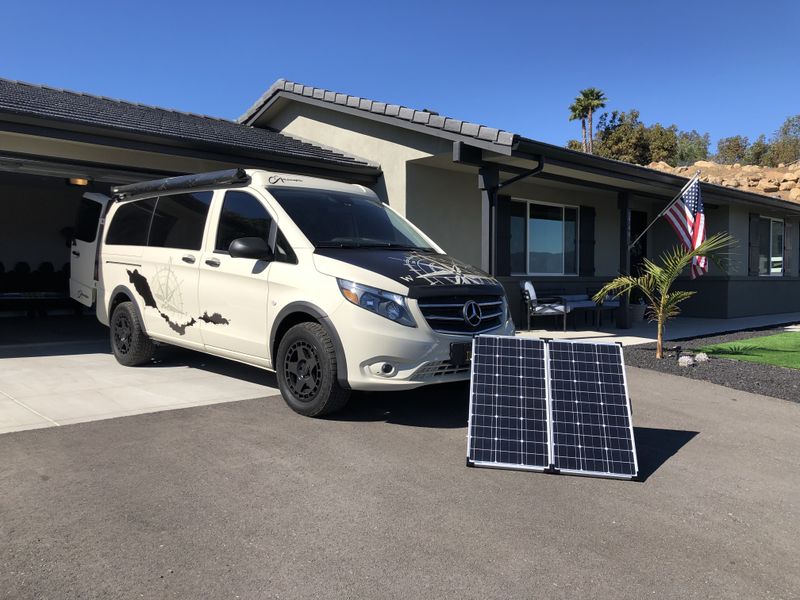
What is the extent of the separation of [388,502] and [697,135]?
237ft

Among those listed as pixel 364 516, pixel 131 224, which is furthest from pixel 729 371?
pixel 131 224

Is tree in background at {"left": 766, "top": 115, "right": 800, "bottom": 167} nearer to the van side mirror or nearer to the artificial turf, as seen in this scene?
the artificial turf

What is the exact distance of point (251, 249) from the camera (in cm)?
555

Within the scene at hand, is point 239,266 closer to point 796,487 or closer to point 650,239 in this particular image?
point 796,487

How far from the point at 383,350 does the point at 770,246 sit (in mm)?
17527

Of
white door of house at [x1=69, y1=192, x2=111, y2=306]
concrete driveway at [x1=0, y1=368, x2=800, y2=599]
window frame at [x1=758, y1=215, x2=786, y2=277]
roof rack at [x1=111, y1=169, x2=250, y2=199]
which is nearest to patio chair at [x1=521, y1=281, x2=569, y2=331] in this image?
concrete driveway at [x1=0, y1=368, x2=800, y2=599]

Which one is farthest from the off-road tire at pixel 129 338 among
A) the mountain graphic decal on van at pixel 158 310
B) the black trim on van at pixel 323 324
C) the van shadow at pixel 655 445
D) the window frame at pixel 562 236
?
the window frame at pixel 562 236

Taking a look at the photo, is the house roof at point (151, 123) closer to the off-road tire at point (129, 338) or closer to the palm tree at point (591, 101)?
the off-road tire at point (129, 338)

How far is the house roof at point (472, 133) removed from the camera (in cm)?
914

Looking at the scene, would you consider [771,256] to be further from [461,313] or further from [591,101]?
[591,101]

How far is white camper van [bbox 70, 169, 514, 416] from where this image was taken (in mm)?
5070

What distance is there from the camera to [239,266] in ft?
19.5

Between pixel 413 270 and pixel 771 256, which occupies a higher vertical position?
pixel 771 256

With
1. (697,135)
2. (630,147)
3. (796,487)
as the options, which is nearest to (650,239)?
(796,487)
